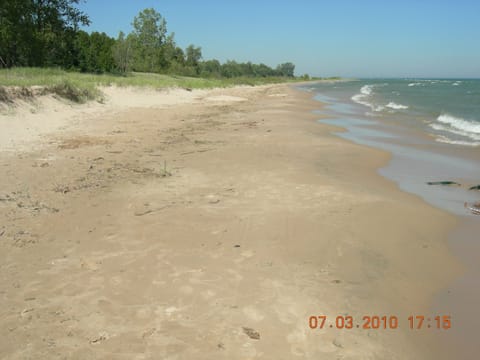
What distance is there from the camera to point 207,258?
14.6 feet

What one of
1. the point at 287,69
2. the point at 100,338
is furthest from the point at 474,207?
the point at 287,69

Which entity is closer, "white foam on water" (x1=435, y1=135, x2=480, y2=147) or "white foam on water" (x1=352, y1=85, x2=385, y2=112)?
"white foam on water" (x1=435, y1=135, x2=480, y2=147)

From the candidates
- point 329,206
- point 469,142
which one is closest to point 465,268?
point 329,206

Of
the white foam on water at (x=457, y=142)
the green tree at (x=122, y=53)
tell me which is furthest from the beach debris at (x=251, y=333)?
the green tree at (x=122, y=53)

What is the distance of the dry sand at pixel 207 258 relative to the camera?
313cm

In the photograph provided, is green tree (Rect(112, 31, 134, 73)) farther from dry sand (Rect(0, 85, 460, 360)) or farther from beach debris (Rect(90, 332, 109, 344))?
beach debris (Rect(90, 332, 109, 344))

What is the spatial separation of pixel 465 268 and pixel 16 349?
180 inches

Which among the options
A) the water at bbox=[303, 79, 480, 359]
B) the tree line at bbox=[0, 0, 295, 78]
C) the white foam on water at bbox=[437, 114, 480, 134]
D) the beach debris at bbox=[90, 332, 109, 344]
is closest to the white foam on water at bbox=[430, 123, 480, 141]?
the water at bbox=[303, 79, 480, 359]

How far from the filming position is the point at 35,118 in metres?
13.5

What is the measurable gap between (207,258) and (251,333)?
1.40 metres
